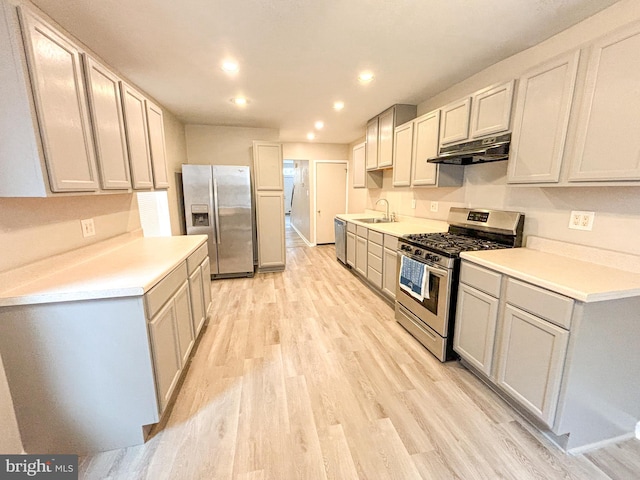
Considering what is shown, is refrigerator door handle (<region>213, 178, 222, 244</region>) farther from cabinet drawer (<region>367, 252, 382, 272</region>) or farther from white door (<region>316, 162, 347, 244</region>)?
white door (<region>316, 162, 347, 244</region>)

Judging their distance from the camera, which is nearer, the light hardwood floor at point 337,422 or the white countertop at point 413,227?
the light hardwood floor at point 337,422

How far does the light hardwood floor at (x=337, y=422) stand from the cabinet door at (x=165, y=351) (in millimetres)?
223

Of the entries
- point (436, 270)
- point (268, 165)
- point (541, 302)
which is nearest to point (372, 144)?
point (268, 165)

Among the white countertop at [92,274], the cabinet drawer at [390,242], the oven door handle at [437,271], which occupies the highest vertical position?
the white countertop at [92,274]

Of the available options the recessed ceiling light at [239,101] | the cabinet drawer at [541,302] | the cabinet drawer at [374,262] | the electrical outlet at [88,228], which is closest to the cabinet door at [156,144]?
the electrical outlet at [88,228]

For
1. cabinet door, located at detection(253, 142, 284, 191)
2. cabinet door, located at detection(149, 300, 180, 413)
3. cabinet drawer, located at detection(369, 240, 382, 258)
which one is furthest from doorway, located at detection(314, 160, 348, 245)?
cabinet door, located at detection(149, 300, 180, 413)

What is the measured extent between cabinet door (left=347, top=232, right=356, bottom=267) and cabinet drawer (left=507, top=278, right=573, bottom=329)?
8.80ft

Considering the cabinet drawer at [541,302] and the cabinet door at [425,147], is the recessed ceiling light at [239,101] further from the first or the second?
the cabinet drawer at [541,302]

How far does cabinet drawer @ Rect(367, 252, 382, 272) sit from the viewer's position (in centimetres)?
335

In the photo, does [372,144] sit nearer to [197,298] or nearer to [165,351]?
[197,298]

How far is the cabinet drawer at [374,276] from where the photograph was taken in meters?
3.37

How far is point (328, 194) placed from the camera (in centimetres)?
643

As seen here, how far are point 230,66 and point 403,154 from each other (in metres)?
2.11

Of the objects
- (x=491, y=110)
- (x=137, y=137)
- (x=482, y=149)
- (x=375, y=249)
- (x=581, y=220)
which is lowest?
(x=375, y=249)
